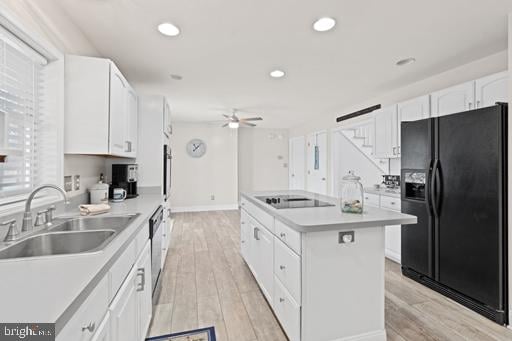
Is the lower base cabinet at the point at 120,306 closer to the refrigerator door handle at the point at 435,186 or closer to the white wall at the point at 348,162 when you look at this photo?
the refrigerator door handle at the point at 435,186

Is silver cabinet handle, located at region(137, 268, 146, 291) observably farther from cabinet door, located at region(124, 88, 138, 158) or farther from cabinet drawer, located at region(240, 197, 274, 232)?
cabinet door, located at region(124, 88, 138, 158)

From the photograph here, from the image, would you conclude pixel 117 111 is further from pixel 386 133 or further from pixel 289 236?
pixel 386 133

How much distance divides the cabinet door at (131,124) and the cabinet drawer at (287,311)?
197cm

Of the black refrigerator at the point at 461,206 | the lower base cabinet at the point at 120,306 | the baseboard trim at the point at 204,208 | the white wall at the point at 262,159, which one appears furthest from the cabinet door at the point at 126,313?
the white wall at the point at 262,159

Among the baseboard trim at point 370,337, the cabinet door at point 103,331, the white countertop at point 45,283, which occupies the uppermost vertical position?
the white countertop at point 45,283

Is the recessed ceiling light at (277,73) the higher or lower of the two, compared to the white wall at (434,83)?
higher

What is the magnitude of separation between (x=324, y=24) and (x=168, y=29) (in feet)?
4.29

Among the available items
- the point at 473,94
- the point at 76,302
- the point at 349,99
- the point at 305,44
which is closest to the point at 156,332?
the point at 76,302

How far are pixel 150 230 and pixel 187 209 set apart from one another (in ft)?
16.7

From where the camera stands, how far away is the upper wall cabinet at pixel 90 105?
1.96 metres

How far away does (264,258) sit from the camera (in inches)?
93.7

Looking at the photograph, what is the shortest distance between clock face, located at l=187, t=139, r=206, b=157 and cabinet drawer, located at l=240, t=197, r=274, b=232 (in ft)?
13.5

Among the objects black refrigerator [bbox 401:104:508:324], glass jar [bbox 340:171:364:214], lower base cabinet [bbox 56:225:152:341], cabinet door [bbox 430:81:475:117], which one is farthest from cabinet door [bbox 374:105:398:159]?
lower base cabinet [bbox 56:225:152:341]

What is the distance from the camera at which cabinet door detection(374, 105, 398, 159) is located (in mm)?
3562
